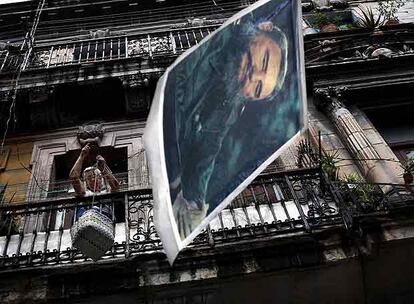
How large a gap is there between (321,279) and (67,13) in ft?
33.3

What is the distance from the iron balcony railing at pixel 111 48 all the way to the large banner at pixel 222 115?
5670 millimetres

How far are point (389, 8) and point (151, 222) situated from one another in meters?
8.94

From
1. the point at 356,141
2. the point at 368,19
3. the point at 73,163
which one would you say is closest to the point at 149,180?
the point at 73,163

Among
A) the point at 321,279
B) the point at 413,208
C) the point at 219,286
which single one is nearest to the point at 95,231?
the point at 219,286

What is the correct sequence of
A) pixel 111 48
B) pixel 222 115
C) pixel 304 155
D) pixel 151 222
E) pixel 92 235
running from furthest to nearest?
pixel 111 48, pixel 304 155, pixel 151 222, pixel 92 235, pixel 222 115

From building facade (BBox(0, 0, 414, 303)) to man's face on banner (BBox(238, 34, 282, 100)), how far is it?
1628 millimetres

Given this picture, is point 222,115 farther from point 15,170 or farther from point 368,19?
point 368,19

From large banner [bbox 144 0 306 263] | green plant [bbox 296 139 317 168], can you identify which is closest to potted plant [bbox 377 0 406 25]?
green plant [bbox 296 139 317 168]

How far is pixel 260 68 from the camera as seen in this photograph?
465 centimetres

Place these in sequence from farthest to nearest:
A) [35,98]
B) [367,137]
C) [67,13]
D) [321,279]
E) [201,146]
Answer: [67,13] → [35,98] → [367,137] → [321,279] → [201,146]

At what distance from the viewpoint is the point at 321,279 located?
211 inches

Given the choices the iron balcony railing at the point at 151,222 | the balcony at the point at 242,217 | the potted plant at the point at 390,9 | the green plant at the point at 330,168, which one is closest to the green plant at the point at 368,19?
the potted plant at the point at 390,9

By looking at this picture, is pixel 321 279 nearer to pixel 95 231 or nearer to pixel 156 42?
pixel 95 231

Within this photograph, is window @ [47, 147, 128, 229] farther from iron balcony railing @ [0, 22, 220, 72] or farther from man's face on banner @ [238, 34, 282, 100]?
man's face on banner @ [238, 34, 282, 100]
